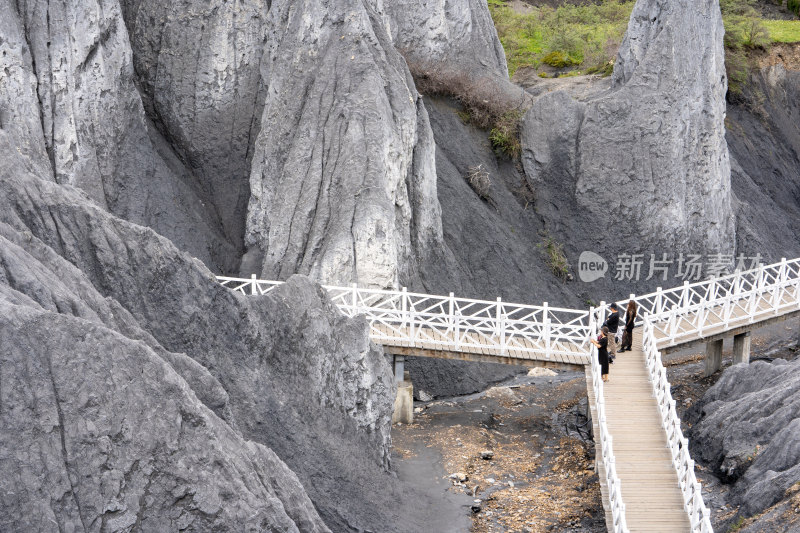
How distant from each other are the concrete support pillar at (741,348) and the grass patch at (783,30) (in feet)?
84.5

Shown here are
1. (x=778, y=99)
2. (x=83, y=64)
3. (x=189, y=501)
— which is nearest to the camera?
(x=189, y=501)

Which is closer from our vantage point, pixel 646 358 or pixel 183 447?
pixel 183 447

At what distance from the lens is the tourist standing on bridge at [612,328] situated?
78.1 feet

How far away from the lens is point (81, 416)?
41.3 ft

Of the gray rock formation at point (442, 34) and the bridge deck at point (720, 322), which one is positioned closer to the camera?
the bridge deck at point (720, 322)

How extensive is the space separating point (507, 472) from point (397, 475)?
2675 mm

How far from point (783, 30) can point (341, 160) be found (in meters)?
31.4

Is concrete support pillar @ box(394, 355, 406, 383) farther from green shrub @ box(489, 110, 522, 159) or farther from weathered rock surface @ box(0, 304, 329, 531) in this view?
green shrub @ box(489, 110, 522, 159)

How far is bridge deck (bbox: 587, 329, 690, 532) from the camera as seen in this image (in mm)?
17266

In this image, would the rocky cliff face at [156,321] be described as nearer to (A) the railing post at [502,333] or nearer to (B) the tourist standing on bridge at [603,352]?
(A) the railing post at [502,333]

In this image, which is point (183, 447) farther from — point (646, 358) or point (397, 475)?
point (646, 358)

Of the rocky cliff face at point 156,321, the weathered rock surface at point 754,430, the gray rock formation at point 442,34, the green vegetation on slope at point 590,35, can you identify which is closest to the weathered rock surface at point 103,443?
the rocky cliff face at point 156,321

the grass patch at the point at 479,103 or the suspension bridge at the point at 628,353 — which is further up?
the grass patch at the point at 479,103

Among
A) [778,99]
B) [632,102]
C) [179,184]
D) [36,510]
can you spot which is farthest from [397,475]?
[778,99]
